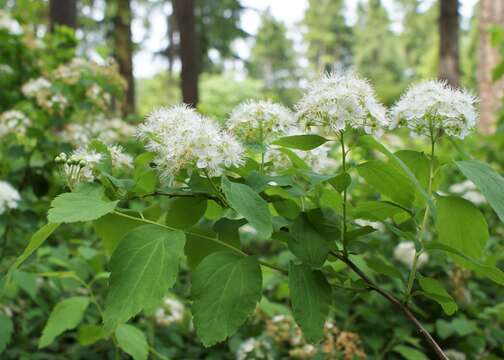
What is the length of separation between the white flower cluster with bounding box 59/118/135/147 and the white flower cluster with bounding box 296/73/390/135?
221 centimetres

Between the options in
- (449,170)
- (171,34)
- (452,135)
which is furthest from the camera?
(171,34)

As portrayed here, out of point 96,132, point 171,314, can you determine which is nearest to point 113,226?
point 171,314

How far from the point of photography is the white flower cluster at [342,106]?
109 centimetres

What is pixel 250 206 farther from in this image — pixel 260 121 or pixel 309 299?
pixel 260 121

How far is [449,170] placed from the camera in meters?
4.98

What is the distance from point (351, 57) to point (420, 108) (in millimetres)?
46499

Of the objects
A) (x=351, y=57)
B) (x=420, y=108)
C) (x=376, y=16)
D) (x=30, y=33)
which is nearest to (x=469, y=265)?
(x=420, y=108)

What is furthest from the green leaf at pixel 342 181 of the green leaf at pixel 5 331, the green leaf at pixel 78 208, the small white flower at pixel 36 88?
the small white flower at pixel 36 88

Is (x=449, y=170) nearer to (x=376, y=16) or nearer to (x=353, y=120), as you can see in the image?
(x=353, y=120)

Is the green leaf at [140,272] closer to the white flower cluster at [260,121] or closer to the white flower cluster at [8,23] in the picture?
the white flower cluster at [260,121]

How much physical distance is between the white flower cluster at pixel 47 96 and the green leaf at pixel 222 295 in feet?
9.25

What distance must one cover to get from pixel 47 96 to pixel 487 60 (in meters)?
6.59

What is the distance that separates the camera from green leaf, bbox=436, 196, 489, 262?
3.73 ft

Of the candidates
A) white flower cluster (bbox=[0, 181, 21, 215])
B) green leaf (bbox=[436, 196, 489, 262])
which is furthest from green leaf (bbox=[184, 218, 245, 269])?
white flower cluster (bbox=[0, 181, 21, 215])
